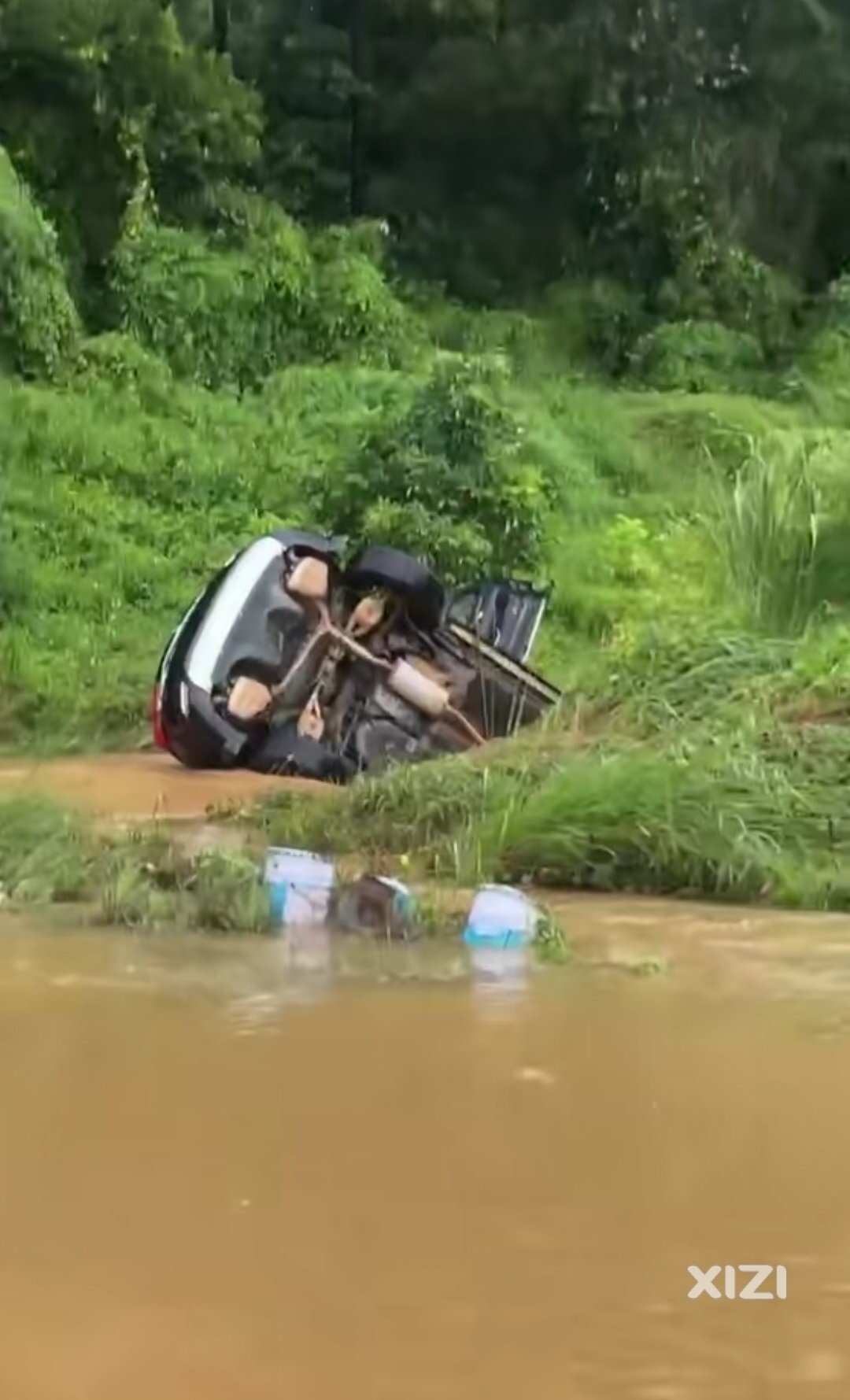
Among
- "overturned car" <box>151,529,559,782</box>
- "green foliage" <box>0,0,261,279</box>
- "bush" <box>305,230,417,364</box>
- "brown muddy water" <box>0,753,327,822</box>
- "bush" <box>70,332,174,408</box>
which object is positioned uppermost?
"green foliage" <box>0,0,261,279</box>

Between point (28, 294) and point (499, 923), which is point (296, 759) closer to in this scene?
point (499, 923)

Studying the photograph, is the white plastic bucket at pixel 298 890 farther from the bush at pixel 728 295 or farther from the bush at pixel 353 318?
the bush at pixel 728 295

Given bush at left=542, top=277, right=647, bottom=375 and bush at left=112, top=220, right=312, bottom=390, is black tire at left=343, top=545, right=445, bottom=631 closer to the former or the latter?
bush at left=112, top=220, right=312, bottom=390

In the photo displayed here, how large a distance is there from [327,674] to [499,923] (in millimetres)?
3605

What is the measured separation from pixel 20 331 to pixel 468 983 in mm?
12469

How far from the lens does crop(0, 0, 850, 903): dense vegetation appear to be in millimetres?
7547

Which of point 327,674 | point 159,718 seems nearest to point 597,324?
point 327,674

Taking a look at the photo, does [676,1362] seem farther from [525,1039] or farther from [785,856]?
[785,856]

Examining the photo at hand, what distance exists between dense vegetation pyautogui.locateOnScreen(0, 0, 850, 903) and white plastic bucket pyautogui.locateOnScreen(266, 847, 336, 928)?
1.79ft

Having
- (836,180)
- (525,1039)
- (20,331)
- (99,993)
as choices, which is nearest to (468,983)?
(525,1039)

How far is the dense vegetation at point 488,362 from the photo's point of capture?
24.8 ft

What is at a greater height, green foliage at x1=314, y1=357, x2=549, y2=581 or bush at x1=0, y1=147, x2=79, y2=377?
bush at x1=0, y1=147, x2=79, y2=377

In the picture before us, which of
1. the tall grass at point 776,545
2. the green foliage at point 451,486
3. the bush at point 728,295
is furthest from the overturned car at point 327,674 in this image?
the bush at point 728,295

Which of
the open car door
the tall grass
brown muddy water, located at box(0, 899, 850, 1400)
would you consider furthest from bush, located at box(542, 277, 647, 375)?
brown muddy water, located at box(0, 899, 850, 1400)
